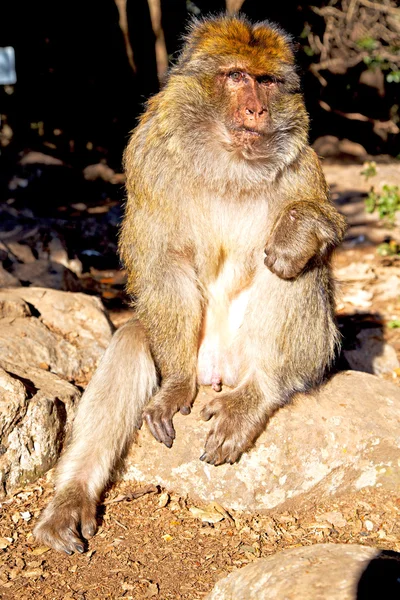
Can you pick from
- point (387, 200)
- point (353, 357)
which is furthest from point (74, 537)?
point (387, 200)

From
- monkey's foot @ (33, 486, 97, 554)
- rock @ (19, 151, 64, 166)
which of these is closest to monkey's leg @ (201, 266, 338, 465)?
monkey's foot @ (33, 486, 97, 554)

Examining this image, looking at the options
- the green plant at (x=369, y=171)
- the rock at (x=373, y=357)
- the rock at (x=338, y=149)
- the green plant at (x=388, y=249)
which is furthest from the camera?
the rock at (x=338, y=149)

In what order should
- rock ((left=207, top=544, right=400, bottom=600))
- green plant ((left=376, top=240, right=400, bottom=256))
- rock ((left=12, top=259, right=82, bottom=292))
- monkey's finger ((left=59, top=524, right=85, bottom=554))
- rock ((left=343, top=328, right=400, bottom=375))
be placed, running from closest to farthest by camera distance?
rock ((left=207, top=544, right=400, bottom=600)), monkey's finger ((left=59, top=524, right=85, bottom=554)), rock ((left=343, top=328, right=400, bottom=375)), rock ((left=12, top=259, right=82, bottom=292)), green plant ((left=376, top=240, right=400, bottom=256))

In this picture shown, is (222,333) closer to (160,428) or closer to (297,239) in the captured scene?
(160,428)

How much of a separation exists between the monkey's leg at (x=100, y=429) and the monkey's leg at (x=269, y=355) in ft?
1.22

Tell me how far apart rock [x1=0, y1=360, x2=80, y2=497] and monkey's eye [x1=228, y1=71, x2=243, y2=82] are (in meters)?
1.76

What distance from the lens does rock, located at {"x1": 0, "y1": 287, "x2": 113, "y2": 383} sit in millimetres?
4502

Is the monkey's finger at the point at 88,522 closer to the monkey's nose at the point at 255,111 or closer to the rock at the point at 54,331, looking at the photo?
the rock at the point at 54,331

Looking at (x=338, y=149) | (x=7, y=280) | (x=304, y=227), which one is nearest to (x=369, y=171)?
(x=338, y=149)

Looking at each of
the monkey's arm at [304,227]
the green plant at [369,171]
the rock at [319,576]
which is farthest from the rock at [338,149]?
the rock at [319,576]

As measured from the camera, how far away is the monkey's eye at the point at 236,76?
355cm

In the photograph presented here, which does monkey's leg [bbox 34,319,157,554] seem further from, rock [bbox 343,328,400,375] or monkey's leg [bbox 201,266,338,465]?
rock [bbox 343,328,400,375]

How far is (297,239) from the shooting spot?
11.7 feet

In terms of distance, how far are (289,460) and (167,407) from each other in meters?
0.63
